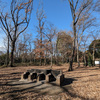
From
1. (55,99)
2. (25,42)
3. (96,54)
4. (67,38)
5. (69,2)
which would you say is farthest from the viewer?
(25,42)

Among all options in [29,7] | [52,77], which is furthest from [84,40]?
[52,77]

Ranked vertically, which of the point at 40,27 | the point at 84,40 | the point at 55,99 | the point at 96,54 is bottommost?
the point at 55,99

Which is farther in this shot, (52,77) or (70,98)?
(52,77)

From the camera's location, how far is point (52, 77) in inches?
225

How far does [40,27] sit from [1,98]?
21.2 meters

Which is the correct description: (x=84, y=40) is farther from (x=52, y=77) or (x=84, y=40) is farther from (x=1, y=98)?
(x=1, y=98)

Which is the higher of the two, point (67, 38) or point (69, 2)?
point (69, 2)

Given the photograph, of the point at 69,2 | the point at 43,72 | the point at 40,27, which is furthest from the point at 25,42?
the point at 43,72

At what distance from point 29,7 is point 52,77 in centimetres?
1461

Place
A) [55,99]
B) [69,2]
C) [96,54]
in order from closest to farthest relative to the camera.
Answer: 1. [55,99]
2. [69,2]
3. [96,54]

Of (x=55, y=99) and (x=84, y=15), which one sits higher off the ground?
(x=84, y=15)

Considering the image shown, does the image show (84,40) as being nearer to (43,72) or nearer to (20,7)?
(20,7)

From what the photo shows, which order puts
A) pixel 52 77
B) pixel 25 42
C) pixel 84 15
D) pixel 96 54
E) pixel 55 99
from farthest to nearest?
pixel 25 42 < pixel 96 54 < pixel 84 15 < pixel 52 77 < pixel 55 99

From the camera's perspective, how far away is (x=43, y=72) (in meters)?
5.98
